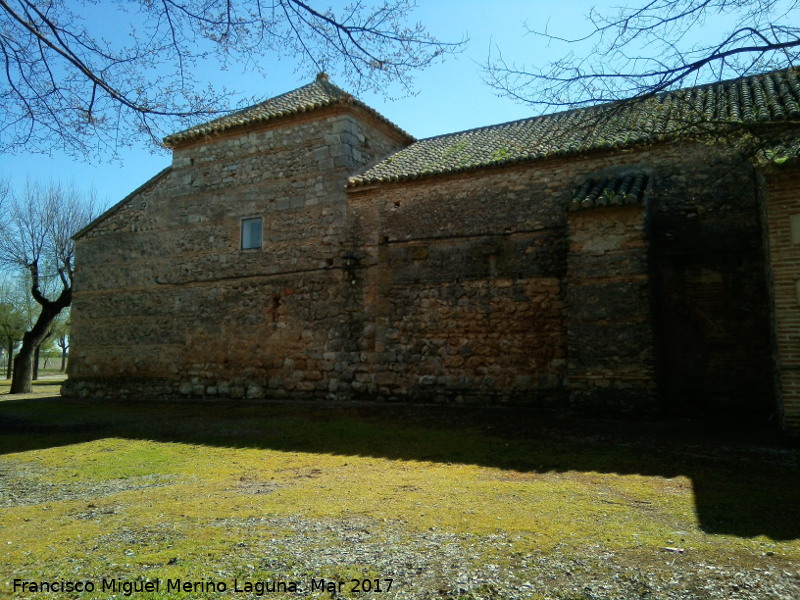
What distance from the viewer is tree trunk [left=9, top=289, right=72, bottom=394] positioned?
698 inches

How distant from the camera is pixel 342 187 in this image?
37.6ft

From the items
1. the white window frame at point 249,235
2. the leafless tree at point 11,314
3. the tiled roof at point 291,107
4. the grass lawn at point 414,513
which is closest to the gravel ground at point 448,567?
the grass lawn at point 414,513

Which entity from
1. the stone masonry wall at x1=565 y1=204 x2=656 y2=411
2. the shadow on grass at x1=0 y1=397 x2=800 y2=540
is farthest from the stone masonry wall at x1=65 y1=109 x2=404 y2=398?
the stone masonry wall at x1=565 y1=204 x2=656 y2=411

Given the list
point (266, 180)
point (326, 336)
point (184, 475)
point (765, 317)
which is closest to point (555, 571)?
point (184, 475)

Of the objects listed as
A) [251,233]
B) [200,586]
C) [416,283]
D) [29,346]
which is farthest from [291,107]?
[29,346]

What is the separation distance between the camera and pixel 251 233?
12445 millimetres

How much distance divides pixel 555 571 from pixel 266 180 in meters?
10.9

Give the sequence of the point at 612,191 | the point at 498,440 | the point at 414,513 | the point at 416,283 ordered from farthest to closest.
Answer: the point at 416,283 → the point at 612,191 → the point at 498,440 → the point at 414,513

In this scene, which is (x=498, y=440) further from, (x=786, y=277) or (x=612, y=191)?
(x=612, y=191)

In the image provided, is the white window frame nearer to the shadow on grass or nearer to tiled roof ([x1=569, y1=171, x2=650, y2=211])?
the shadow on grass

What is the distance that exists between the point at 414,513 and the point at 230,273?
31.2ft

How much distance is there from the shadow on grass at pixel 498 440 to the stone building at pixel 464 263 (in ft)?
2.41

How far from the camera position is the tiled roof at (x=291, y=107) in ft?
38.5

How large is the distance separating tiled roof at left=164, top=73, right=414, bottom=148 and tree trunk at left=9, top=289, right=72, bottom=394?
29.2ft
